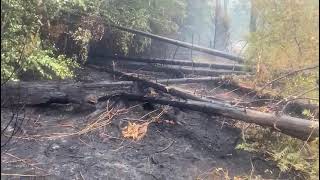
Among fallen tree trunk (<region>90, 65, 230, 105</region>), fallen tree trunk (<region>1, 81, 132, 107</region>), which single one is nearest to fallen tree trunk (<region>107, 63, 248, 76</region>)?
fallen tree trunk (<region>90, 65, 230, 105</region>)

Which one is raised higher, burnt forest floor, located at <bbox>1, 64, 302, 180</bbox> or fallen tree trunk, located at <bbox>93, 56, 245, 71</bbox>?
fallen tree trunk, located at <bbox>93, 56, 245, 71</bbox>

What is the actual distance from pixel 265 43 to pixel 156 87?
326cm

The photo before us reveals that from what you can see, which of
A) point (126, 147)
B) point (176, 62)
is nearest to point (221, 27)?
point (176, 62)

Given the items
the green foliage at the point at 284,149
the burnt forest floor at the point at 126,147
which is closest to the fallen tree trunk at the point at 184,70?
the burnt forest floor at the point at 126,147

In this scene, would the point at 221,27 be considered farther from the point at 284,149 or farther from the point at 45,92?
the point at 284,149

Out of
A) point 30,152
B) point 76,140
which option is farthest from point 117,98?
point 30,152

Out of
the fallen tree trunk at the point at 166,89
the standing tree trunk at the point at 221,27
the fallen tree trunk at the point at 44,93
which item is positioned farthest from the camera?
the standing tree trunk at the point at 221,27

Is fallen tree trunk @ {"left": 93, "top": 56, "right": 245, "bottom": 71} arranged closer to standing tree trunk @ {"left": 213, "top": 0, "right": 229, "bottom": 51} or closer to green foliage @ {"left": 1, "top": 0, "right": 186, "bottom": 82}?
green foliage @ {"left": 1, "top": 0, "right": 186, "bottom": 82}

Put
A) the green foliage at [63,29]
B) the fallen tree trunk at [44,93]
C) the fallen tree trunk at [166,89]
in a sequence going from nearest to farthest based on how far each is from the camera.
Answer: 1. the green foliage at [63,29]
2. the fallen tree trunk at [44,93]
3. the fallen tree trunk at [166,89]

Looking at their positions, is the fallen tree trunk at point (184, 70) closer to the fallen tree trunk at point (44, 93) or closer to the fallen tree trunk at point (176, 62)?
the fallen tree trunk at point (176, 62)

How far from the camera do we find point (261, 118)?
6.57m

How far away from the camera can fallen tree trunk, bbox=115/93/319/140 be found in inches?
228

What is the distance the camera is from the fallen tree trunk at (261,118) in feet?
19.0

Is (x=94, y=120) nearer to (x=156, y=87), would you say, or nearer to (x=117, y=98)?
(x=117, y=98)
